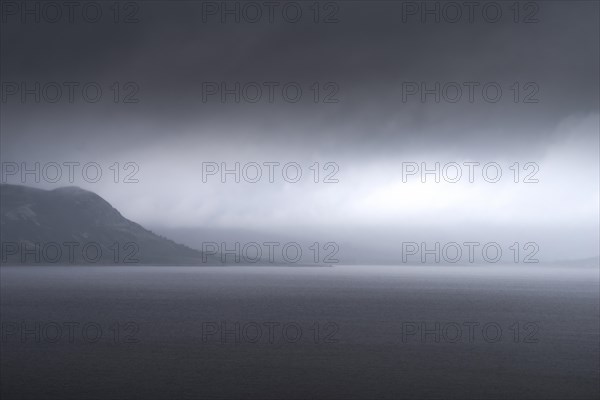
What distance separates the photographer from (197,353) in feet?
173

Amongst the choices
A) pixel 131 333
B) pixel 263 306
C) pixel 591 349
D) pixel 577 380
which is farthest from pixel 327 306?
pixel 577 380

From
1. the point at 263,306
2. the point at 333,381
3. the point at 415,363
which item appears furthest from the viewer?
the point at 263,306

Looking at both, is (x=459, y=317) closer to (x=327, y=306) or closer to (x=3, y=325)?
(x=327, y=306)

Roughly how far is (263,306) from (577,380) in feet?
252

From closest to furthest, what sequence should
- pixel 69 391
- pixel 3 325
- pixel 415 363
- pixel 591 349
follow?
1. pixel 69 391
2. pixel 415 363
3. pixel 591 349
4. pixel 3 325

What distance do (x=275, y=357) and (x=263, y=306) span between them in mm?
64323

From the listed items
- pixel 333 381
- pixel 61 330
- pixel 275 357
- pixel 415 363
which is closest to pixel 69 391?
pixel 333 381

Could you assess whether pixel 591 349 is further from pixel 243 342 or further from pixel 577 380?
pixel 243 342

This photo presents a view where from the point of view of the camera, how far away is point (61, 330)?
70.3 meters

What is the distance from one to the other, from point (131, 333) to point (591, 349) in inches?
1708

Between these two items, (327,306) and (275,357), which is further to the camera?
(327,306)

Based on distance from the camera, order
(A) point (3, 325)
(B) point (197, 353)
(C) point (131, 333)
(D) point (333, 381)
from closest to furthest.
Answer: (D) point (333, 381), (B) point (197, 353), (C) point (131, 333), (A) point (3, 325)

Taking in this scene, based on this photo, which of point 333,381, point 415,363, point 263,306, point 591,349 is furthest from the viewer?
point 263,306

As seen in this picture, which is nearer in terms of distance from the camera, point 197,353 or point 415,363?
point 415,363
